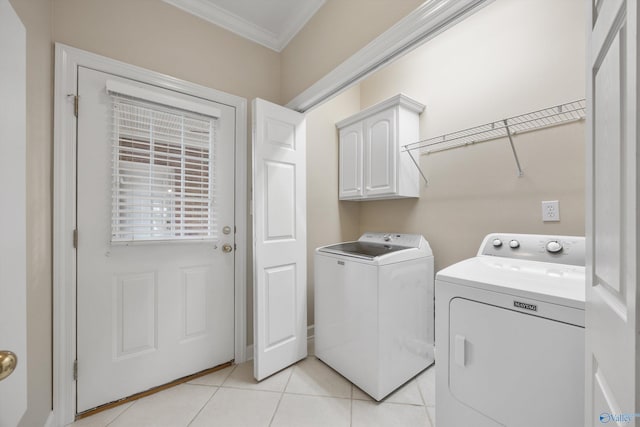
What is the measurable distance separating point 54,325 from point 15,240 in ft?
3.35

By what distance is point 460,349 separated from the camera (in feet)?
3.65

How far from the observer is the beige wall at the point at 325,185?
2455mm

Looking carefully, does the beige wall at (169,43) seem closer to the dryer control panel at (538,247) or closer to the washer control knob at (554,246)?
the dryer control panel at (538,247)

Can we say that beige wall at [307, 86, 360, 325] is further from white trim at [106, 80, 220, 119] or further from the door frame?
the door frame

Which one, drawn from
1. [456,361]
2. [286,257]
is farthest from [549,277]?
[286,257]

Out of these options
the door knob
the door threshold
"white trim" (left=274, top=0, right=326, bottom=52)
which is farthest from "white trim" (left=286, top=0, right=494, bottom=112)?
the door threshold

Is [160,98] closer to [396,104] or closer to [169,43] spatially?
[169,43]

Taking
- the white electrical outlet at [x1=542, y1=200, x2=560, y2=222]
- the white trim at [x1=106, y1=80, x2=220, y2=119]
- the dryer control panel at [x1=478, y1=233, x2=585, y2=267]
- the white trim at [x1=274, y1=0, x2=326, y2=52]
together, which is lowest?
the dryer control panel at [x1=478, y1=233, x2=585, y2=267]

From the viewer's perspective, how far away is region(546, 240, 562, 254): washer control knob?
132 cm

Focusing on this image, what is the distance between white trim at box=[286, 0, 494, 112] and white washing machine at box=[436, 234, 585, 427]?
3.67 ft

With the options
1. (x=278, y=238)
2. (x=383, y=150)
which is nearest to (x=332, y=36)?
(x=383, y=150)

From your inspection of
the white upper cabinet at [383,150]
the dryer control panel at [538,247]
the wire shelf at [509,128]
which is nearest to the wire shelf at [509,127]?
the wire shelf at [509,128]

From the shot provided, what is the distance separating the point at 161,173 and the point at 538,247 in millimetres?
2337

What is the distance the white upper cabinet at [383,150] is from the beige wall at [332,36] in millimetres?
657
